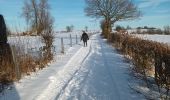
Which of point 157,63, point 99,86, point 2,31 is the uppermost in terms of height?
point 2,31

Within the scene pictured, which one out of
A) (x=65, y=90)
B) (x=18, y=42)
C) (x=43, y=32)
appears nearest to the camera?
(x=65, y=90)

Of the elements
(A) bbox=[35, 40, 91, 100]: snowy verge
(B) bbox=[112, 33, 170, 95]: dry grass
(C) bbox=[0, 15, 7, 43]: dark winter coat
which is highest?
(C) bbox=[0, 15, 7, 43]: dark winter coat

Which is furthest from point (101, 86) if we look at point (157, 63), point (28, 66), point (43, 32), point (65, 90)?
point (43, 32)

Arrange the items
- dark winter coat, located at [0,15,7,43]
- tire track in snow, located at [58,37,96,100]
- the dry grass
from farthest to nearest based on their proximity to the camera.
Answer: dark winter coat, located at [0,15,7,43], tire track in snow, located at [58,37,96,100], the dry grass

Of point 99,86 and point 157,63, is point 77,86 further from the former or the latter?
point 157,63

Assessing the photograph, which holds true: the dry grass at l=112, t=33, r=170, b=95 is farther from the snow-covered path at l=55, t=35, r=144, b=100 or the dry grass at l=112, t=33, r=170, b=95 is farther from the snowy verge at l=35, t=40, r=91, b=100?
the snowy verge at l=35, t=40, r=91, b=100

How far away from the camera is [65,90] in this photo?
31.0ft

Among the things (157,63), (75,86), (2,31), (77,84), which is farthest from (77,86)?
(2,31)

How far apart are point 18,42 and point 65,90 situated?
4.16 m

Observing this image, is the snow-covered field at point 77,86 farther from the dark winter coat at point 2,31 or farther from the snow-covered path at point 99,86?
the dark winter coat at point 2,31

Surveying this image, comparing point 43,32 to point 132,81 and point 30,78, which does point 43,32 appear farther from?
point 132,81

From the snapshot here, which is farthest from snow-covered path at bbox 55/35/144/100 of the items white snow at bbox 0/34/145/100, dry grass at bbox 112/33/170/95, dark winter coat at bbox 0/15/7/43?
dark winter coat at bbox 0/15/7/43

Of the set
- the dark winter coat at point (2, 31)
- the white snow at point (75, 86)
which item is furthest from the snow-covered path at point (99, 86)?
the dark winter coat at point (2, 31)

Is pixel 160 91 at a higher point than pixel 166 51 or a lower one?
lower
